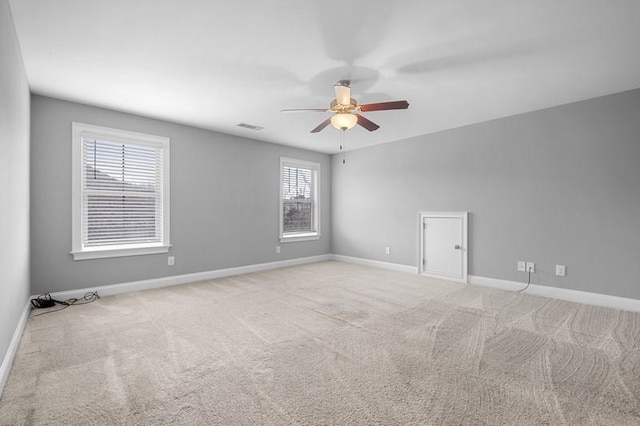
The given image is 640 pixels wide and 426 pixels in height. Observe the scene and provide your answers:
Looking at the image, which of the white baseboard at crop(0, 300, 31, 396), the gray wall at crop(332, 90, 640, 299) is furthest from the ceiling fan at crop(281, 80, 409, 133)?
the white baseboard at crop(0, 300, 31, 396)

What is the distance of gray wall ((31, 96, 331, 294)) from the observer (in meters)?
3.48

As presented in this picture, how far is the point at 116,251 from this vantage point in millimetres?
3934

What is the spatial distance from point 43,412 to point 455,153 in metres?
5.26

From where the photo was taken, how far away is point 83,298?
12.1 ft

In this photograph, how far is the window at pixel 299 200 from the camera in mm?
5996

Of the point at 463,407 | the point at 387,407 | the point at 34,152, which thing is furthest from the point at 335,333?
the point at 34,152

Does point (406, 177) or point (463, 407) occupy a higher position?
point (406, 177)

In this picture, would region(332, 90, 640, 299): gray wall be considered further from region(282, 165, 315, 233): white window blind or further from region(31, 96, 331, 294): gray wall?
region(31, 96, 331, 294): gray wall

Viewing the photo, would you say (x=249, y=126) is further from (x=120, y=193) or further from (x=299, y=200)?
(x=299, y=200)

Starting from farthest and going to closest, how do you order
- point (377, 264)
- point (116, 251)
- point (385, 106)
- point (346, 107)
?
point (377, 264), point (116, 251), point (346, 107), point (385, 106)

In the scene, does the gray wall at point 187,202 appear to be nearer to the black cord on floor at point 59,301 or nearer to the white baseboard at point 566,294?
the black cord on floor at point 59,301

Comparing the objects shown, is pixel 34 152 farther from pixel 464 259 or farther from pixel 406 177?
pixel 464 259

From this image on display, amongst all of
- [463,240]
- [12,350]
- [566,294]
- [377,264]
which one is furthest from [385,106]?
[377,264]

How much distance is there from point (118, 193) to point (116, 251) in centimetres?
77
